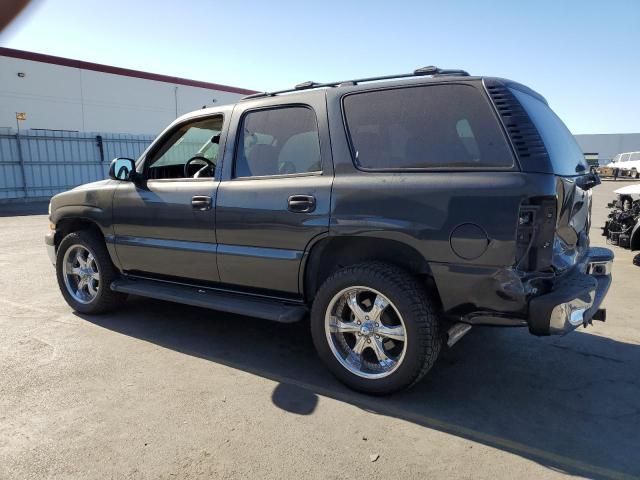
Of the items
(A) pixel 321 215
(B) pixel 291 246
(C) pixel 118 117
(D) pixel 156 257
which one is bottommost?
(D) pixel 156 257

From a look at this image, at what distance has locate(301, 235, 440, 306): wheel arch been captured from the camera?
3.16m

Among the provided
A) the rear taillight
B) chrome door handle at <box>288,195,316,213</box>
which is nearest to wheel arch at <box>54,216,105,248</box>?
chrome door handle at <box>288,195,316,213</box>

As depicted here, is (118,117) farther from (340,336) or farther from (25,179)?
(340,336)

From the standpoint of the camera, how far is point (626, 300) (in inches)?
214

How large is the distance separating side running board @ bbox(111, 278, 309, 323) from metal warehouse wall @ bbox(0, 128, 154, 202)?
53.0 feet

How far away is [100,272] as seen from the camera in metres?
4.73

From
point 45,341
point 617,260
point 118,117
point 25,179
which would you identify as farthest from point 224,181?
point 118,117

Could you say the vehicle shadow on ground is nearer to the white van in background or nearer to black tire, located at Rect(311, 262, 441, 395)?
black tire, located at Rect(311, 262, 441, 395)

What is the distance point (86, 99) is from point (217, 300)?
25264mm

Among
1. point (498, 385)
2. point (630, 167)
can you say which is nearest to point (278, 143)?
point (498, 385)

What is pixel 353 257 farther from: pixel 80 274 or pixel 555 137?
pixel 80 274

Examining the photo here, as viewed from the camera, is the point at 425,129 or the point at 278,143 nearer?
the point at 425,129

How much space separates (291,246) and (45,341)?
2.41 metres

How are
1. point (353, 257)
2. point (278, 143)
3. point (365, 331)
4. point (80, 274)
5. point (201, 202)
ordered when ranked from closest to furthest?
1. point (365, 331)
2. point (353, 257)
3. point (278, 143)
4. point (201, 202)
5. point (80, 274)
